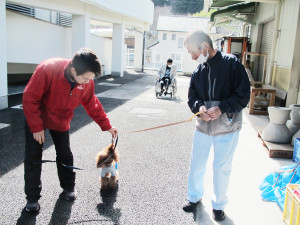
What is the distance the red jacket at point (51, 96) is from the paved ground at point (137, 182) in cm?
96

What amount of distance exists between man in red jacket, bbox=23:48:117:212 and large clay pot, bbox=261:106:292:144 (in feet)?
10.7

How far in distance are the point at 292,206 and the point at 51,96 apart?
2.59 m

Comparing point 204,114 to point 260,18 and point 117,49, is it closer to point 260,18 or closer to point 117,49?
point 260,18

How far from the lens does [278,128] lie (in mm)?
5461

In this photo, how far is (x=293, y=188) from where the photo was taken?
10.2 feet

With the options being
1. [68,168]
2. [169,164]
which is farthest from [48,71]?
[169,164]

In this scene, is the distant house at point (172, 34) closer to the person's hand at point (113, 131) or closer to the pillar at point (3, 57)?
the pillar at point (3, 57)

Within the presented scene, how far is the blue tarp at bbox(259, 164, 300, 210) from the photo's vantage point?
143 inches

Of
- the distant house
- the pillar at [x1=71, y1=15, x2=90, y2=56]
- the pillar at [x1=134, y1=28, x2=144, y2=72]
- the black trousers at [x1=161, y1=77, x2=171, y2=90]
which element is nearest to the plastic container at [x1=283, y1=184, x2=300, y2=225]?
the black trousers at [x1=161, y1=77, x2=171, y2=90]

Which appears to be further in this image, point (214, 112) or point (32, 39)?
point (32, 39)

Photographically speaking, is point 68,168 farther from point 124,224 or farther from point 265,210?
point 265,210

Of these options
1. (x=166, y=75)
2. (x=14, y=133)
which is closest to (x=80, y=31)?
(x=166, y=75)

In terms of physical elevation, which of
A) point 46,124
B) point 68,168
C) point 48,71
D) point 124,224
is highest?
point 48,71

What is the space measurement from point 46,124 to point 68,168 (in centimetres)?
66
